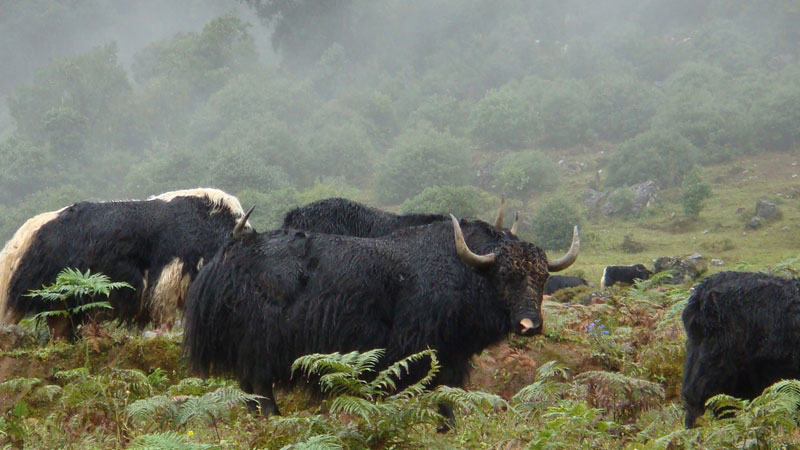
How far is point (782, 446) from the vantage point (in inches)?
148

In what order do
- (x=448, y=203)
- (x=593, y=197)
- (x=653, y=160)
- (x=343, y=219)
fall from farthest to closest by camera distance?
1. (x=653, y=160)
2. (x=593, y=197)
3. (x=448, y=203)
4. (x=343, y=219)

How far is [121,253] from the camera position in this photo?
820 centimetres

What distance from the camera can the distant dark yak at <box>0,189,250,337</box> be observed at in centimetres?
803

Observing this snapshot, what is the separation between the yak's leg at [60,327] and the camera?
309 inches

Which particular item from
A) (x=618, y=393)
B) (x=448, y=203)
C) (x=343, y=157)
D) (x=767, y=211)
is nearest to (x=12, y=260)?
(x=618, y=393)

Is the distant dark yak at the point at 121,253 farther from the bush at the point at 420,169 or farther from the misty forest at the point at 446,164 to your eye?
the bush at the point at 420,169

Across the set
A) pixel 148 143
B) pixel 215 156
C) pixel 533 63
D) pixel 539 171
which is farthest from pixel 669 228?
pixel 148 143

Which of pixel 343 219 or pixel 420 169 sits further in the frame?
pixel 420 169

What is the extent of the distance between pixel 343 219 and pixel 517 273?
2.13m

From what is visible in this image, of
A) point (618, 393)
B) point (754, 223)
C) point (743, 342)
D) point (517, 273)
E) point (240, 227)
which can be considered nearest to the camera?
point (743, 342)

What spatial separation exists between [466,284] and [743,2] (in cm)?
7277

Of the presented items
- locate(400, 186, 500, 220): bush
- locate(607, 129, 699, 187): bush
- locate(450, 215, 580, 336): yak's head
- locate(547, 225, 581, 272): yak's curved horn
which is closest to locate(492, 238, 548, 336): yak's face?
locate(450, 215, 580, 336): yak's head

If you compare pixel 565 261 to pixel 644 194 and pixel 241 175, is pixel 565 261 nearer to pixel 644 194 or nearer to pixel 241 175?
pixel 644 194

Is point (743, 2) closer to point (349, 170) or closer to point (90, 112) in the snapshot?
point (349, 170)
